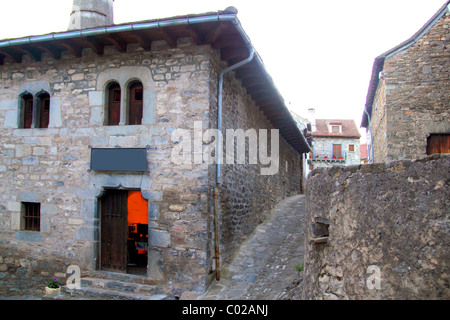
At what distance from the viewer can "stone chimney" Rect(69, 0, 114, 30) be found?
27.9 ft

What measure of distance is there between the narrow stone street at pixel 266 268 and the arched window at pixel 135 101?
3316 mm

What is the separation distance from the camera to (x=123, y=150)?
5.85 meters

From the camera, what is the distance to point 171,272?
548 cm

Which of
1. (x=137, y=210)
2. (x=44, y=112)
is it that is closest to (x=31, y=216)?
(x=44, y=112)

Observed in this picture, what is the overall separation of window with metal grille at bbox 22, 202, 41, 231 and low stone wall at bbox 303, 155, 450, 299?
579 cm

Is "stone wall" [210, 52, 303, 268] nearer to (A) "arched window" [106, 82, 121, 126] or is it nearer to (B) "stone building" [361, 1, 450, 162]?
(A) "arched window" [106, 82, 121, 126]

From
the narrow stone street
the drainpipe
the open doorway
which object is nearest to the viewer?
the narrow stone street

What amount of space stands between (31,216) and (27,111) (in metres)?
2.19

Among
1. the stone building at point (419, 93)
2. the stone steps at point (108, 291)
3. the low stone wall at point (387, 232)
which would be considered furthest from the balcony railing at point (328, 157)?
the low stone wall at point (387, 232)

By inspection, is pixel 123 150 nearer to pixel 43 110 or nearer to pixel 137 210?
pixel 43 110

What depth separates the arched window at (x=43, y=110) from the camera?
6.67 metres
